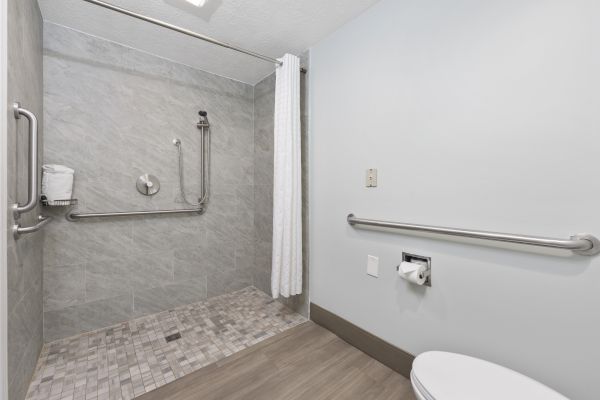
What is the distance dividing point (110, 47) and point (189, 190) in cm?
114

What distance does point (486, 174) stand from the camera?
1039 mm

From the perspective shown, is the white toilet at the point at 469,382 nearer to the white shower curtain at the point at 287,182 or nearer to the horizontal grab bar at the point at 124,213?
the white shower curtain at the point at 287,182

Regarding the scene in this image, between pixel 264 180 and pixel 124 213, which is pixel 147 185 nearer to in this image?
pixel 124 213

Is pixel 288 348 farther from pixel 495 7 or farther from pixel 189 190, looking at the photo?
pixel 495 7

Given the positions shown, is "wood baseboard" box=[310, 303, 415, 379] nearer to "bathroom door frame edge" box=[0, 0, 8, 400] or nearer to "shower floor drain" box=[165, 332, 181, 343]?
"shower floor drain" box=[165, 332, 181, 343]

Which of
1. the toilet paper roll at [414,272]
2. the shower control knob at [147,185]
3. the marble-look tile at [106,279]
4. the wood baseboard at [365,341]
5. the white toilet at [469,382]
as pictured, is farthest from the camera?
the shower control knob at [147,185]

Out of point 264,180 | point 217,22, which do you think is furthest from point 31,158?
point 264,180

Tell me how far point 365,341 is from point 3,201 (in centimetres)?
179

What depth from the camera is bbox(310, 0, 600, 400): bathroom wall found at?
846mm

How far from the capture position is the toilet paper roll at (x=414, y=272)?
1185 mm

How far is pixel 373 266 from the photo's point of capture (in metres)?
1.47

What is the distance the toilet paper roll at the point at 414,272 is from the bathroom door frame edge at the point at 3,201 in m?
1.56

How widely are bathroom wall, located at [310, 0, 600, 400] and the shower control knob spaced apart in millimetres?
1412

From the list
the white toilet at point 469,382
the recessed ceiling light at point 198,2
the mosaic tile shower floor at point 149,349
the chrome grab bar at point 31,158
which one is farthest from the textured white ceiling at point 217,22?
the mosaic tile shower floor at point 149,349
